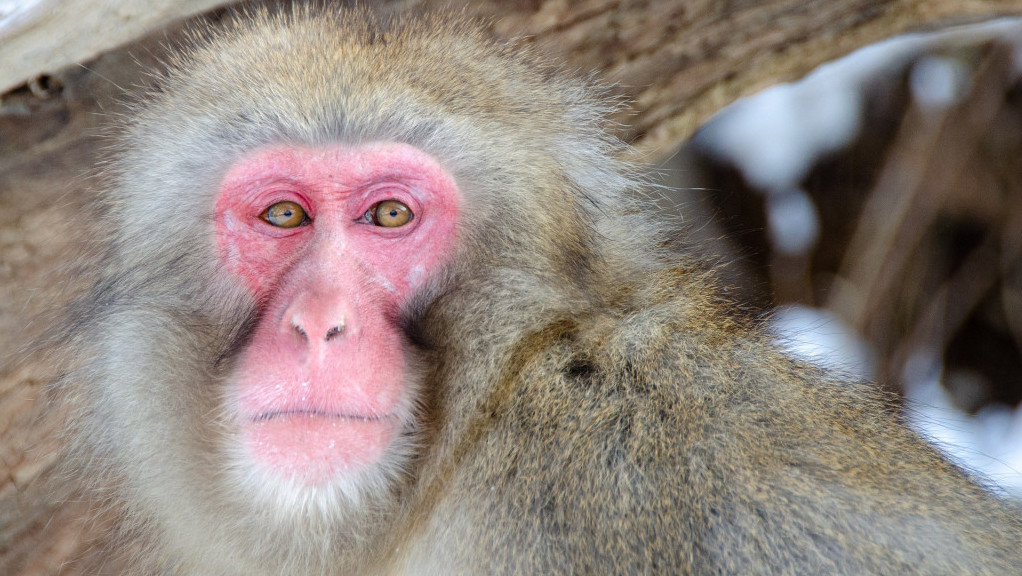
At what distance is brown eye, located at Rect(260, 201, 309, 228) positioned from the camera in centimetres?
227

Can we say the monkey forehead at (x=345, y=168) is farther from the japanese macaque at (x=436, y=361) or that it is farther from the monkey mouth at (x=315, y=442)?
the monkey mouth at (x=315, y=442)

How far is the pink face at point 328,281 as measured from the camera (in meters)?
1.97

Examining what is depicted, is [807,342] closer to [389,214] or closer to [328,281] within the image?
[389,214]

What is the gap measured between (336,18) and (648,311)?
114 centimetres

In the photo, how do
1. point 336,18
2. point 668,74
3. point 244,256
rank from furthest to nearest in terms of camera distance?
point 668,74
point 336,18
point 244,256

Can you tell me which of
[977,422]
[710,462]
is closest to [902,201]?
[977,422]

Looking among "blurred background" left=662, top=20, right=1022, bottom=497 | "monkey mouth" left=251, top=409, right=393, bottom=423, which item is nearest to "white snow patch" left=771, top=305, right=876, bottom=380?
"monkey mouth" left=251, top=409, right=393, bottom=423

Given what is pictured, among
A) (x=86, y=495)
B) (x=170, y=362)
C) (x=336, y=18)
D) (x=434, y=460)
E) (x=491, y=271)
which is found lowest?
(x=86, y=495)

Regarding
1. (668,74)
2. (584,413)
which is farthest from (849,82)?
(584,413)

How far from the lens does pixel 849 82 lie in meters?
4.70

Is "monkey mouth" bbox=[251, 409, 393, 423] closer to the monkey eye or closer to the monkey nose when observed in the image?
the monkey nose

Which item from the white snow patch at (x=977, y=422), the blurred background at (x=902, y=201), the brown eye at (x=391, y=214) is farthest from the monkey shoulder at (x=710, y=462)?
the blurred background at (x=902, y=201)

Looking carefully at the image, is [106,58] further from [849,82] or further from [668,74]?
[849,82]

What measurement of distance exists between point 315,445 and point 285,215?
1.90 feet
